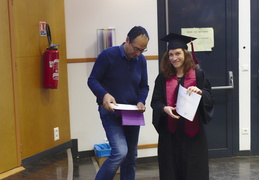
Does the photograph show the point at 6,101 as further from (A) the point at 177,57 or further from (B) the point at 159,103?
(A) the point at 177,57

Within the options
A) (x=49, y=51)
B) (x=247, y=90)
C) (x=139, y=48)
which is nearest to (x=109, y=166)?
(x=139, y=48)

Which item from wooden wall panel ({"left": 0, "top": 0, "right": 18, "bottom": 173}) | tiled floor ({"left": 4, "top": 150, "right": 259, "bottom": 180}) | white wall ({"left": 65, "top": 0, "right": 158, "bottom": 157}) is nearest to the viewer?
wooden wall panel ({"left": 0, "top": 0, "right": 18, "bottom": 173})

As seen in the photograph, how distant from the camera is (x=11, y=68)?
3.51 metres

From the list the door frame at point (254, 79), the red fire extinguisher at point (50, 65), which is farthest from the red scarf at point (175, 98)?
the door frame at point (254, 79)

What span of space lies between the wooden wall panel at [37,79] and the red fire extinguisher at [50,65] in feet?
0.24

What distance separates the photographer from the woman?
9.32 ft

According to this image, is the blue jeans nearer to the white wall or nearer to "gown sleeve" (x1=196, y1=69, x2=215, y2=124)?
"gown sleeve" (x1=196, y1=69, x2=215, y2=124)

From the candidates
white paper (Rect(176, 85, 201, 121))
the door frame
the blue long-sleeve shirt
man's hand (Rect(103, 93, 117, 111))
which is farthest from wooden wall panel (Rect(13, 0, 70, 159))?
the door frame

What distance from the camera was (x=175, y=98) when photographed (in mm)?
2900

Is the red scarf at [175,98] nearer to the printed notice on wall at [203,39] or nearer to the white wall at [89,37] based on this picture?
the white wall at [89,37]

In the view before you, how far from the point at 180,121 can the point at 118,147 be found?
1.64ft

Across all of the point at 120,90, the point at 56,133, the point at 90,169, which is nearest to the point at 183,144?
the point at 120,90

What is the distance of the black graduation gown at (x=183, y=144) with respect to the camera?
2.84m

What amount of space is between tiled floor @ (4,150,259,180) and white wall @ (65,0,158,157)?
1.09 ft
